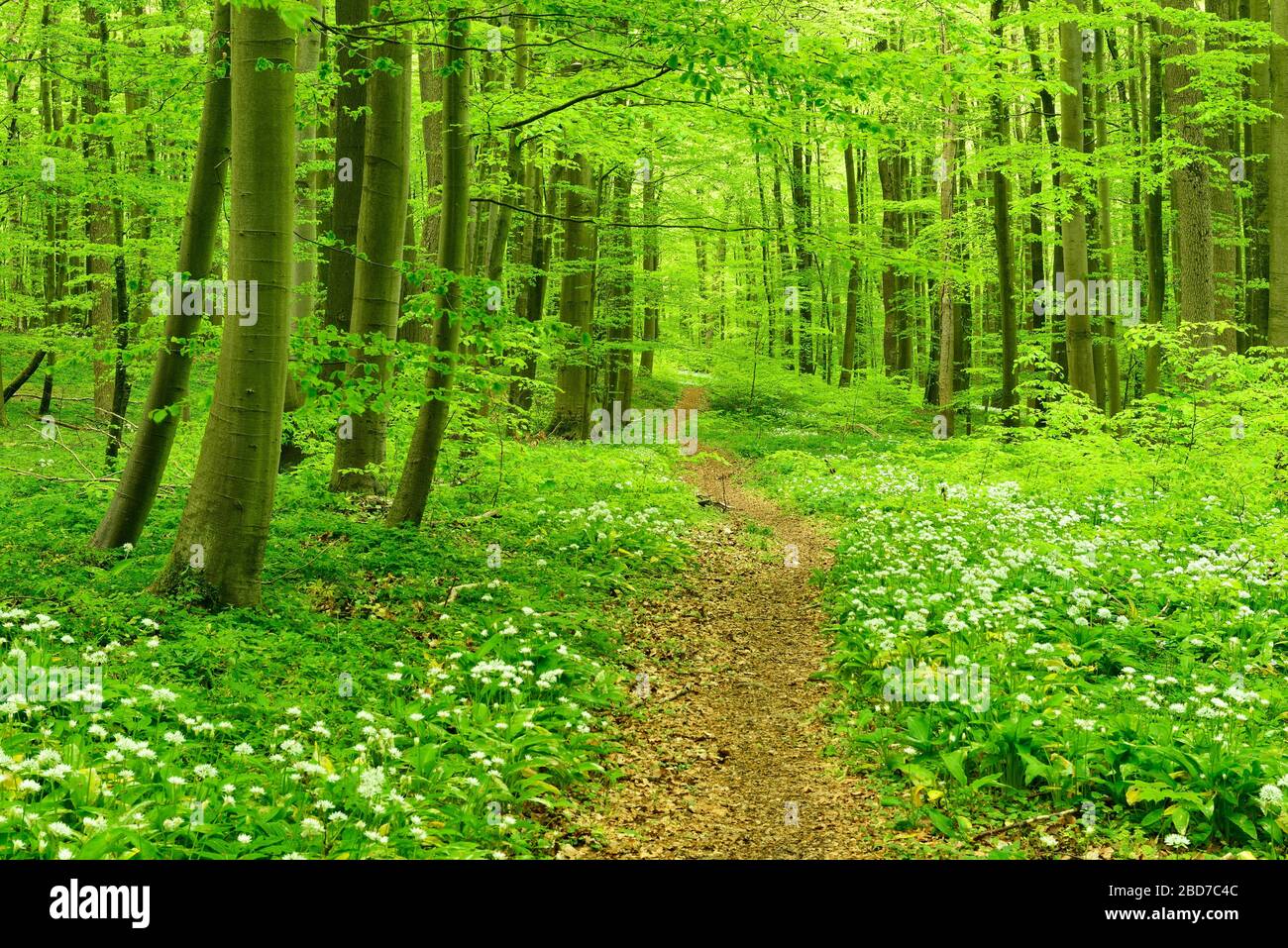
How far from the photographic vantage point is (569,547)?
10297mm

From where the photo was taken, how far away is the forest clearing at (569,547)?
4773 mm

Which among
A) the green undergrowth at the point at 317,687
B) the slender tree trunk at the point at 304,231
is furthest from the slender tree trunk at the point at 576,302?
the green undergrowth at the point at 317,687

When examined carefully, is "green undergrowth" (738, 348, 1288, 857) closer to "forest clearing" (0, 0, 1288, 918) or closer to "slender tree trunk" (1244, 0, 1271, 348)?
"forest clearing" (0, 0, 1288, 918)

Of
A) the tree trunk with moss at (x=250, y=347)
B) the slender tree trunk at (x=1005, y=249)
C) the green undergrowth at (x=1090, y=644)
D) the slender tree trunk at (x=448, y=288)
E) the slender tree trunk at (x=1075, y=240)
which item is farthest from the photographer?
the slender tree trunk at (x=1005, y=249)

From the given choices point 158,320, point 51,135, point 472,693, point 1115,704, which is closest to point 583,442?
point 158,320

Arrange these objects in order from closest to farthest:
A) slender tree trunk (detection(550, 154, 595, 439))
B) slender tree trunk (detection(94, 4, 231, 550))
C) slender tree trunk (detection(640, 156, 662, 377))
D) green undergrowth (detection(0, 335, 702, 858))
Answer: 1. green undergrowth (detection(0, 335, 702, 858))
2. slender tree trunk (detection(94, 4, 231, 550))
3. slender tree trunk (detection(550, 154, 595, 439))
4. slender tree trunk (detection(640, 156, 662, 377))

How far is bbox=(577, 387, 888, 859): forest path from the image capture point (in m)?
5.03

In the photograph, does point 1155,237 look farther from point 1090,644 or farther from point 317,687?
point 317,687

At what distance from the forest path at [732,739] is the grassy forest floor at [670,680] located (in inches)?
1.2

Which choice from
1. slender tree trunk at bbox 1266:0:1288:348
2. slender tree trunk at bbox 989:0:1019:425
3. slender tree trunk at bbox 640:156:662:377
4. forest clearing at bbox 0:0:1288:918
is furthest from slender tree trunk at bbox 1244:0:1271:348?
slender tree trunk at bbox 640:156:662:377

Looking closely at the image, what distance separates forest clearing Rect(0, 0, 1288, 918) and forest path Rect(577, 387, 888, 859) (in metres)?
0.04

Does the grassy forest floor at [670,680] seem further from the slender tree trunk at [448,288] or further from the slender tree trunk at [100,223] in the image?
the slender tree trunk at [100,223]

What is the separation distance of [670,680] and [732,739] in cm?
116

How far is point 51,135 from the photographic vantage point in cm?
953
